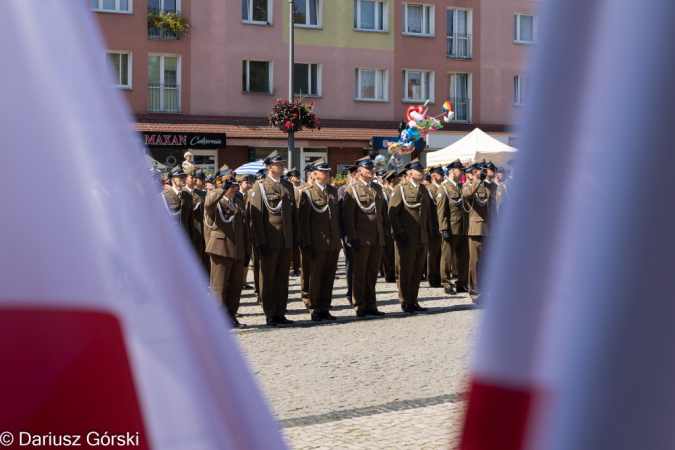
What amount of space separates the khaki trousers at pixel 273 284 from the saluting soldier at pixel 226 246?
293 millimetres

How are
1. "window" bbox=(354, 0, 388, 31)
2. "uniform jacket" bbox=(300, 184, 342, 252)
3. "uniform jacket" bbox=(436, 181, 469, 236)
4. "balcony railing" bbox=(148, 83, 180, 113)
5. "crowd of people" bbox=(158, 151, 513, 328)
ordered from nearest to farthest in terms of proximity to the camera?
"crowd of people" bbox=(158, 151, 513, 328)
"uniform jacket" bbox=(300, 184, 342, 252)
"uniform jacket" bbox=(436, 181, 469, 236)
"balcony railing" bbox=(148, 83, 180, 113)
"window" bbox=(354, 0, 388, 31)

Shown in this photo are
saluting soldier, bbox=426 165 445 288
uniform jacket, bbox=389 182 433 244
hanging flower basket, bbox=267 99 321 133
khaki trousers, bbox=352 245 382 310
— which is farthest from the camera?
hanging flower basket, bbox=267 99 321 133

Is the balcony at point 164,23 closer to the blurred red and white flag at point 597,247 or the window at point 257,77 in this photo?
the window at point 257,77

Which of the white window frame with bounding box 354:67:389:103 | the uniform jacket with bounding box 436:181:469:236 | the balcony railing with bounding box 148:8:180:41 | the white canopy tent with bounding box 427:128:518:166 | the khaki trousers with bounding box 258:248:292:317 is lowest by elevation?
the khaki trousers with bounding box 258:248:292:317

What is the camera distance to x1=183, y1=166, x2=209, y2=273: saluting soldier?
41.6 feet

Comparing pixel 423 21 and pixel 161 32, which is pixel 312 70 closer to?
pixel 423 21

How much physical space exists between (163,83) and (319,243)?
63.4 feet

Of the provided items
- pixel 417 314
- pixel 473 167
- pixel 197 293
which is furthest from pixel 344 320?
pixel 197 293

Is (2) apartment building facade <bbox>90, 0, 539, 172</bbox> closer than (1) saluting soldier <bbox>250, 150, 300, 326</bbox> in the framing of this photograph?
No

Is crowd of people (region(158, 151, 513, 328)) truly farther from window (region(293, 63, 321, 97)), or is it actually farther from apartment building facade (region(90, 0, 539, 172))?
window (region(293, 63, 321, 97))

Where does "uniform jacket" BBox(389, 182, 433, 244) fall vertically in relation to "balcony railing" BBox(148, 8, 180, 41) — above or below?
below

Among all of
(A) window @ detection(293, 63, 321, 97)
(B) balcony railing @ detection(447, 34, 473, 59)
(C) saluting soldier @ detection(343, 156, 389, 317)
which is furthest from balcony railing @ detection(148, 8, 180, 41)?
(C) saluting soldier @ detection(343, 156, 389, 317)

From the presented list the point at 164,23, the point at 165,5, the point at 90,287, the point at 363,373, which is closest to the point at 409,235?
the point at 363,373

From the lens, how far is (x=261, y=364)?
7723 mm
